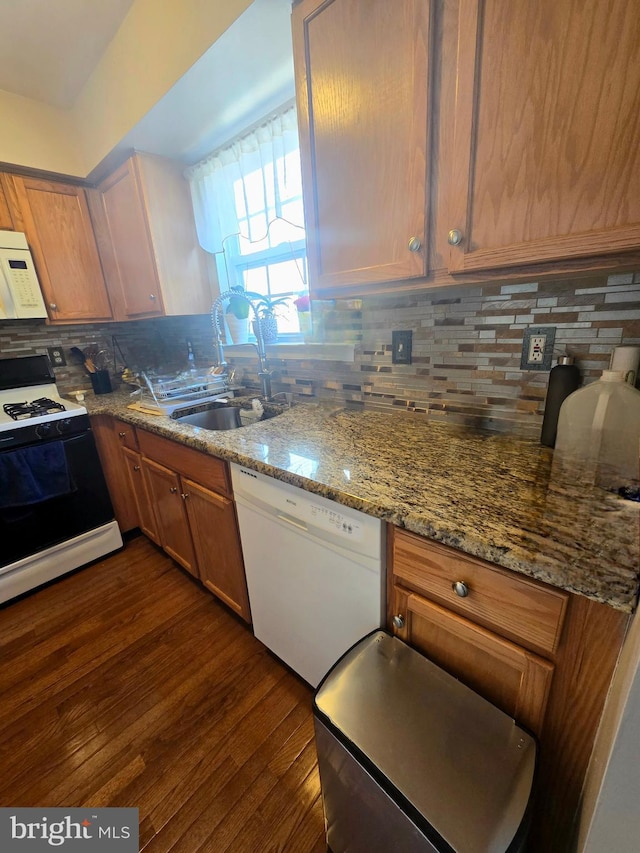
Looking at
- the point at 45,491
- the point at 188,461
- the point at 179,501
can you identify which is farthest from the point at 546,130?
the point at 45,491

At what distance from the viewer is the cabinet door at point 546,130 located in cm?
60

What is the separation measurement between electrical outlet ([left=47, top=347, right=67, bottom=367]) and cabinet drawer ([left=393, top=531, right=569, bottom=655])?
2.49 metres

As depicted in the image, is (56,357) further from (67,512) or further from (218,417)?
(218,417)

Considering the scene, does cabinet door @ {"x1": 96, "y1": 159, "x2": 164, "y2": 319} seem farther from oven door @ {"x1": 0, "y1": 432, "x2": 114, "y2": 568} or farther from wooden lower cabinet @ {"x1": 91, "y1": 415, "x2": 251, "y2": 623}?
oven door @ {"x1": 0, "y1": 432, "x2": 114, "y2": 568}

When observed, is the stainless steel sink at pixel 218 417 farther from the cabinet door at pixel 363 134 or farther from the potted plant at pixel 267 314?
the cabinet door at pixel 363 134

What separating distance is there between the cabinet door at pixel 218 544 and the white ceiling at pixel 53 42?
196cm

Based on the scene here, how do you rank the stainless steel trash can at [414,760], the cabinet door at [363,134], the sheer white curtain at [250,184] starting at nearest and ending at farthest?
the stainless steel trash can at [414,760], the cabinet door at [363,134], the sheer white curtain at [250,184]

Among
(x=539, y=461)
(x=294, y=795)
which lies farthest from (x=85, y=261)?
(x=294, y=795)

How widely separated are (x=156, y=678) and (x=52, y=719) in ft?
1.13

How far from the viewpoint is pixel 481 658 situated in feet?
2.40

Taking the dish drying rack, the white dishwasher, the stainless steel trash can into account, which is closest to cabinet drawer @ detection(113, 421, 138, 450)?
the dish drying rack

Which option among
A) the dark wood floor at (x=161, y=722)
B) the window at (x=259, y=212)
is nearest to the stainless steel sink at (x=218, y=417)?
the window at (x=259, y=212)

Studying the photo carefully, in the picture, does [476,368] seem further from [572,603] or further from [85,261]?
[85,261]

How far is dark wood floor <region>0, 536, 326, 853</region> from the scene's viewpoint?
3.21 ft
